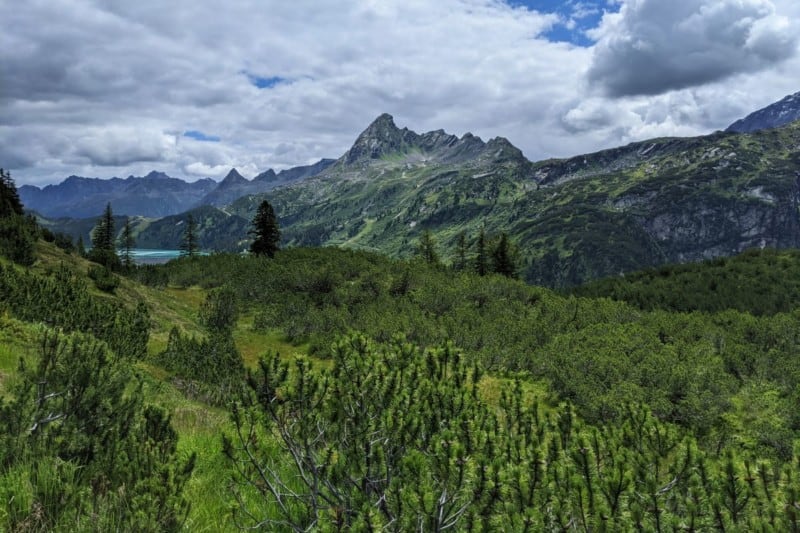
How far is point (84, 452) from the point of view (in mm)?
5098

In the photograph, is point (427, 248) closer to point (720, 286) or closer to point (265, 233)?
point (265, 233)

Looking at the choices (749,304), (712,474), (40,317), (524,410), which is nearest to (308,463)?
(524,410)

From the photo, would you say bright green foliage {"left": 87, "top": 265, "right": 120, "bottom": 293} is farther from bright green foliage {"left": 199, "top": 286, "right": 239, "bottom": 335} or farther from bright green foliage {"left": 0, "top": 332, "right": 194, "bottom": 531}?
bright green foliage {"left": 0, "top": 332, "right": 194, "bottom": 531}

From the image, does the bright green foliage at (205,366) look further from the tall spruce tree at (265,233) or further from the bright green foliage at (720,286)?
the bright green foliage at (720,286)

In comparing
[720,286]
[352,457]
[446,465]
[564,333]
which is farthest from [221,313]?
[720,286]

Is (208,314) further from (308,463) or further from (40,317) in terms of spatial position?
(308,463)

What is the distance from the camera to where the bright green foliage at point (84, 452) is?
374 cm

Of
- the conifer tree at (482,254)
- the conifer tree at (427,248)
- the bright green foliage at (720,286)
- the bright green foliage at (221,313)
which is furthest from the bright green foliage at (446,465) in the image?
the conifer tree at (427,248)

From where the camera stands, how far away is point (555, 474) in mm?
3826

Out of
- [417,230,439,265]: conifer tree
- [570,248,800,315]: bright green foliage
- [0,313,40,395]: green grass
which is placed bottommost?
[570,248,800,315]: bright green foliage

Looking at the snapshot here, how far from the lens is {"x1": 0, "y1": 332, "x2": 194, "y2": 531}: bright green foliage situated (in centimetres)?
374

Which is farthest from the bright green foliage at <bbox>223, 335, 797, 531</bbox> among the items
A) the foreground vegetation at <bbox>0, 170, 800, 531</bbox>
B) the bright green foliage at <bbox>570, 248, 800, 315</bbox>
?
the bright green foliage at <bbox>570, 248, 800, 315</bbox>

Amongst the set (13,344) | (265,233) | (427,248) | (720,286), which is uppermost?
(265,233)

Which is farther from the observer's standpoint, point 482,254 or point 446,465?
point 482,254
